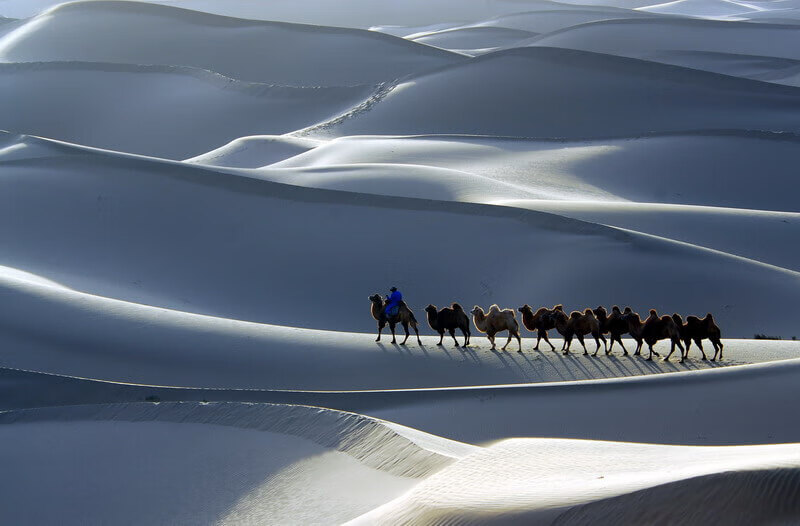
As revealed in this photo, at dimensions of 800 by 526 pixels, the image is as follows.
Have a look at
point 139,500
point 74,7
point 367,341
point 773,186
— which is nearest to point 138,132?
point 74,7

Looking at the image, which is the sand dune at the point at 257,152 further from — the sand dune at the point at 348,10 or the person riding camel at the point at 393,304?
the sand dune at the point at 348,10

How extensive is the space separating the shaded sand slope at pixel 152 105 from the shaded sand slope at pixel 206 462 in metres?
25.9

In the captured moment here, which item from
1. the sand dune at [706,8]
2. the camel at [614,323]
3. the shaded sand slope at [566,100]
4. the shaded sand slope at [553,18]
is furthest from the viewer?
the sand dune at [706,8]

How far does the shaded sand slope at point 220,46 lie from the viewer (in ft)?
140

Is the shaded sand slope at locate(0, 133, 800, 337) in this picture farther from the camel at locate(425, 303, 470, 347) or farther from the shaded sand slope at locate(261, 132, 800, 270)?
the camel at locate(425, 303, 470, 347)

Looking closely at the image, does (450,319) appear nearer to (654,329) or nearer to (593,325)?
(593,325)

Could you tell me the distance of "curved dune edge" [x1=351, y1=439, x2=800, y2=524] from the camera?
5.81 m

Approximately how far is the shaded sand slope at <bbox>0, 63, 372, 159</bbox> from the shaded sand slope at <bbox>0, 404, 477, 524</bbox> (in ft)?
84.9

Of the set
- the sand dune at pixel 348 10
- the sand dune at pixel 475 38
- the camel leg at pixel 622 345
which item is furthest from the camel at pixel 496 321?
the sand dune at pixel 348 10

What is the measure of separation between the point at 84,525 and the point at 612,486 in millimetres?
4372

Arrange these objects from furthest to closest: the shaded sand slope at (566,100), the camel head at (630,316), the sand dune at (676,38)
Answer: the sand dune at (676,38)
the shaded sand slope at (566,100)
the camel head at (630,316)

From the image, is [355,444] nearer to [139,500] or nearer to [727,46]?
[139,500]

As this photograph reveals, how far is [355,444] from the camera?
8.90m

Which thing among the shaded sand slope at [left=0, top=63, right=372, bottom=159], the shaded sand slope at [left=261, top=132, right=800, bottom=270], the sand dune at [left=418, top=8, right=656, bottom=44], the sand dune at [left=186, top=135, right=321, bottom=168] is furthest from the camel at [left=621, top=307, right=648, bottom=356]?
the sand dune at [left=418, top=8, right=656, bottom=44]
